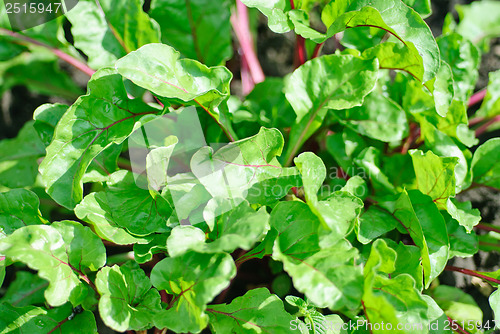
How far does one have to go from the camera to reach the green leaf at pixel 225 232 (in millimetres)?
755

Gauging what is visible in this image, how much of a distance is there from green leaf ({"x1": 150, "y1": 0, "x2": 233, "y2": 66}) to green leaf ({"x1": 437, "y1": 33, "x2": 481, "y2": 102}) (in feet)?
2.12

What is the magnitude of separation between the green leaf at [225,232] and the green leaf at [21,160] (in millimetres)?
654

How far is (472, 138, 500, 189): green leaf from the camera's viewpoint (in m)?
1.13

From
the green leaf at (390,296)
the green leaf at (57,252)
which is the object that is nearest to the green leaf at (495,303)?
the green leaf at (390,296)

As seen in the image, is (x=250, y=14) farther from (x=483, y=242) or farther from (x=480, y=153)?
(x=483, y=242)

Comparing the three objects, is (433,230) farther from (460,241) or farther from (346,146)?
(346,146)

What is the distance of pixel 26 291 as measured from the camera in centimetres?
120

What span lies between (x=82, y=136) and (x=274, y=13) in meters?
0.54

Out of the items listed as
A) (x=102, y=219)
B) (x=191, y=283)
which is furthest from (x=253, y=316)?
(x=102, y=219)

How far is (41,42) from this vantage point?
1307 mm

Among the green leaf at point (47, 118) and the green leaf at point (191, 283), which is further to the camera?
the green leaf at point (47, 118)

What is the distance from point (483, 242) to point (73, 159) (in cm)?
119

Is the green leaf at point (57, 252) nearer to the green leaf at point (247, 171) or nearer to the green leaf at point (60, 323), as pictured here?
the green leaf at point (60, 323)

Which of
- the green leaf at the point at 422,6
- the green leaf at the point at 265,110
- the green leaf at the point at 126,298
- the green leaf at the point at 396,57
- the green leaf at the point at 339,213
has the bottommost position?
the green leaf at the point at 126,298
